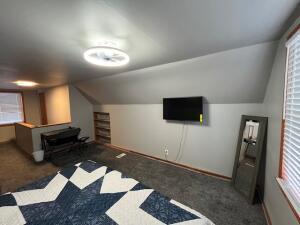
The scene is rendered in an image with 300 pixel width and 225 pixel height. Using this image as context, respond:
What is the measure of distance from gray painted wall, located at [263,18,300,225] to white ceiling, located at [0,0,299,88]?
0.36 meters

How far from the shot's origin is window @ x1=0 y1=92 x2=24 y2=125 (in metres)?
5.35

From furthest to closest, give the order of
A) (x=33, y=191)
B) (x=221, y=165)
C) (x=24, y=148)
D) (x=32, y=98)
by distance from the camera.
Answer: (x=32, y=98) → (x=24, y=148) → (x=221, y=165) → (x=33, y=191)

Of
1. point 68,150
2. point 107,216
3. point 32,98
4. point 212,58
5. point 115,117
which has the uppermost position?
point 212,58

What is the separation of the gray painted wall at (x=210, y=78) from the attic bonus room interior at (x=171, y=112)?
0.02 meters

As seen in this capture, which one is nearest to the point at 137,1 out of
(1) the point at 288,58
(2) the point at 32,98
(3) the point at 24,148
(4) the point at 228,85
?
(1) the point at 288,58

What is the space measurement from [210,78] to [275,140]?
1185 mm

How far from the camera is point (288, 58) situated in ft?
4.54

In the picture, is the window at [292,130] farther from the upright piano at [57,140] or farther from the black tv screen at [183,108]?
the upright piano at [57,140]

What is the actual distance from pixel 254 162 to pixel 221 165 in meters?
0.66

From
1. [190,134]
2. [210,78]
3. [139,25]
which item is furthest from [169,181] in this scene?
[139,25]

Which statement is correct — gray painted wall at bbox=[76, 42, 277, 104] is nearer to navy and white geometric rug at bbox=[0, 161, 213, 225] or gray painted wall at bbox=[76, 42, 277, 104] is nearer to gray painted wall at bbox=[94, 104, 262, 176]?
gray painted wall at bbox=[94, 104, 262, 176]

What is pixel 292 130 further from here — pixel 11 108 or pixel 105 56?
pixel 11 108

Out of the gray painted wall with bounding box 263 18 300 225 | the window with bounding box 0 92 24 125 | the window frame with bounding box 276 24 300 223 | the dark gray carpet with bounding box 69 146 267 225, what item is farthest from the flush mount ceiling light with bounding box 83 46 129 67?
the window with bounding box 0 92 24 125

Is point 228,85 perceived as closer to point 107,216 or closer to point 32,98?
point 107,216
